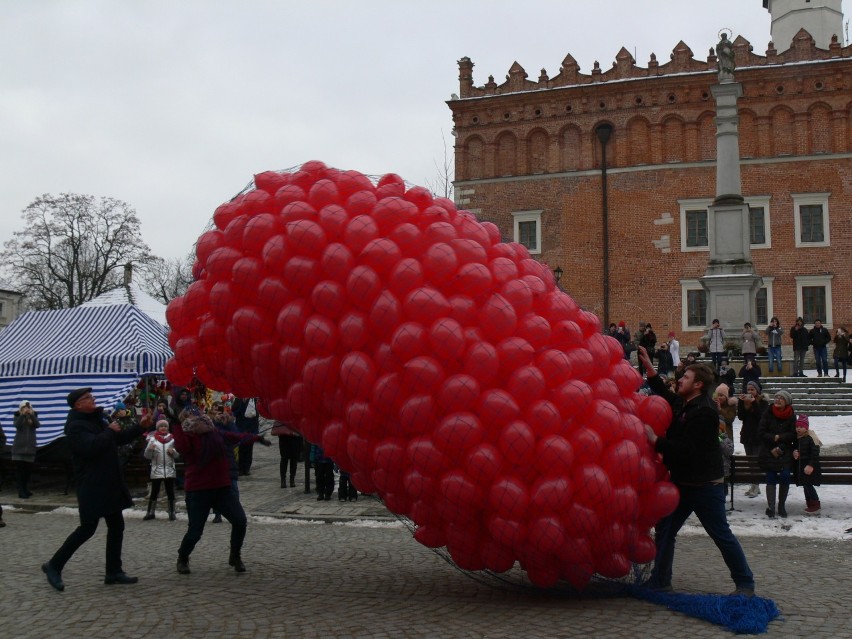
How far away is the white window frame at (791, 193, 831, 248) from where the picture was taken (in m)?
33.8

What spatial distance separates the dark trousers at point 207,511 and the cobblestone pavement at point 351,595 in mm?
293

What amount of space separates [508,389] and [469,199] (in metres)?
32.9

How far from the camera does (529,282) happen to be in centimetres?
586

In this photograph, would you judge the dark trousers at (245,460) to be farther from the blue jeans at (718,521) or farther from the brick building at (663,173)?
the brick building at (663,173)

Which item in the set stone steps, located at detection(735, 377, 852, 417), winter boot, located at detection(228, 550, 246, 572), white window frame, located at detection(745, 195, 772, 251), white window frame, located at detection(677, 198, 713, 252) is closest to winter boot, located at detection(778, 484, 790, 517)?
winter boot, located at detection(228, 550, 246, 572)

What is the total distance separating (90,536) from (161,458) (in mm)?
4783

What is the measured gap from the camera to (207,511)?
7.36 meters

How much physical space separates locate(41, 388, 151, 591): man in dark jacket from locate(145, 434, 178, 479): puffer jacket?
4619 millimetres

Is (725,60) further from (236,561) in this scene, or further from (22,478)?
(236,561)

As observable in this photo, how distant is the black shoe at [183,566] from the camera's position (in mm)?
7363

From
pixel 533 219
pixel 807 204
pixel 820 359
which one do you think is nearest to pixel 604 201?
pixel 533 219

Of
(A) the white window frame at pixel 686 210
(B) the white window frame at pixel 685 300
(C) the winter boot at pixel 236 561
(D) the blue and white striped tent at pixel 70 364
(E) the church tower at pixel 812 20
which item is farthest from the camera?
(E) the church tower at pixel 812 20

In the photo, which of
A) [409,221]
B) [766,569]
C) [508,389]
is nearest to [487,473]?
[508,389]

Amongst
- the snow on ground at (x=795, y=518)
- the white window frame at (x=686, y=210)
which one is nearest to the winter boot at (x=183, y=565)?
the snow on ground at (x=795, y=518)
